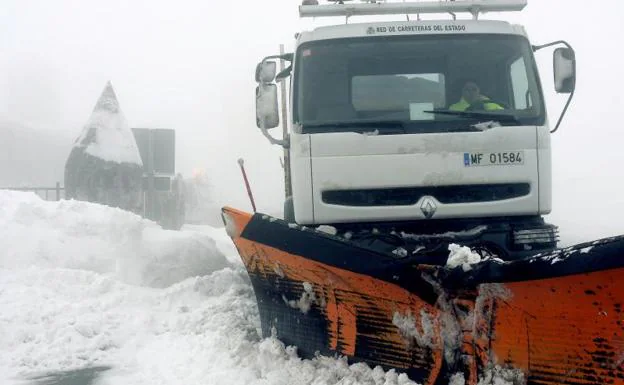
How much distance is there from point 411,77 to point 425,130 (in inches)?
26.9

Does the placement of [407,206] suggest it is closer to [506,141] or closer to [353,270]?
[506,141]

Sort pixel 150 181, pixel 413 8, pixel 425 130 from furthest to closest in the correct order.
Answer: pixel 150 181
pixel 413 8
pixel 425 130

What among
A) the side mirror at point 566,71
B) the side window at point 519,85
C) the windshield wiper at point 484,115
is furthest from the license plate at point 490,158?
the side mirror at point 566,71

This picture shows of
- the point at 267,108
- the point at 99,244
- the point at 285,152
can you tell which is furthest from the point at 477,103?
the point at 99,244

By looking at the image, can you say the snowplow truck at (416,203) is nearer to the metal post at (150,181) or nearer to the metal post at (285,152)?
the metal post at (285,152)

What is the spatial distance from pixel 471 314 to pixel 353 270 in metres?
0.77

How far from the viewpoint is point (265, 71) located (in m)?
5.84

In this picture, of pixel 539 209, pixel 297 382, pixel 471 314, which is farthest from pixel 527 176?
pixel 297 382

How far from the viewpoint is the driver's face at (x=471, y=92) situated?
538 centimetres

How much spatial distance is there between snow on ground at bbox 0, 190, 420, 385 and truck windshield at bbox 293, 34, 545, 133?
2056 mm

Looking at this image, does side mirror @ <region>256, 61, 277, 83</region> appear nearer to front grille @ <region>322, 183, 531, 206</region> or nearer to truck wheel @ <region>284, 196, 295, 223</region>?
truck wheel @ <region>284, 196, 295, 223</region>

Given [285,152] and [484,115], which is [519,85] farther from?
[285,152]

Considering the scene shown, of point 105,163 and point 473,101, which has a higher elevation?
point 473,101

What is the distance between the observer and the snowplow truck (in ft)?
11.5
